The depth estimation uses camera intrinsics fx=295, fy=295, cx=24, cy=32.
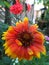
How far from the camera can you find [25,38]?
106cm

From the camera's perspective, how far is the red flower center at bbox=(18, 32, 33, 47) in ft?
3.43

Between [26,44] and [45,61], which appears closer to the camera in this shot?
[26,44]

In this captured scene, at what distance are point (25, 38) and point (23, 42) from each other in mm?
18

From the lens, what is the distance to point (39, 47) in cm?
101

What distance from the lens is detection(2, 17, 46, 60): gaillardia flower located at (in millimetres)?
999

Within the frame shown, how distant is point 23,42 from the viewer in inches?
41.3

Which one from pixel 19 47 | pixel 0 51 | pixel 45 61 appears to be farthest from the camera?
pixel 0 51

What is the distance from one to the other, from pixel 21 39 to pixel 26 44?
25 mm

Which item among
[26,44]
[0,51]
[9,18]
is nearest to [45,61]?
[0,51]

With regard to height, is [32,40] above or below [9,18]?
above

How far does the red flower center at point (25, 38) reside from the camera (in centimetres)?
105

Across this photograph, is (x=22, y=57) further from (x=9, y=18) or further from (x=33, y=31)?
(x=9, y=18)

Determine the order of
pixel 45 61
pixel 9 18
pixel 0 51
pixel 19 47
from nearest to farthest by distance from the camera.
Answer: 1. pixel 19 47
2. pixel 45 61
3. pixel 0 51
4. pixel 9 18

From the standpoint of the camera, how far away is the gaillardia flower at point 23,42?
3.28 feet
